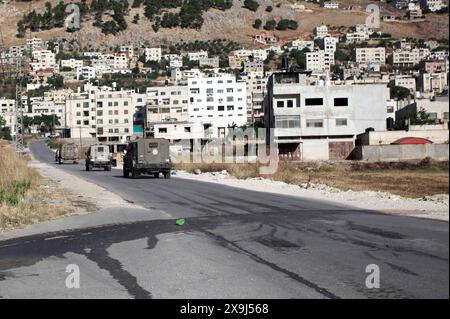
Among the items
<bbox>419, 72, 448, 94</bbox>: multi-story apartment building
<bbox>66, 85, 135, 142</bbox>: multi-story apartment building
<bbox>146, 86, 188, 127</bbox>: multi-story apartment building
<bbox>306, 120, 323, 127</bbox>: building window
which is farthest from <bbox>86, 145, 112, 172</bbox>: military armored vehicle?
<bbox>146, 86, 188, 127</bbox>: multi-story apartment building

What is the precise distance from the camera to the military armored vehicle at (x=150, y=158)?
4516 cm

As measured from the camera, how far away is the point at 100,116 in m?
104

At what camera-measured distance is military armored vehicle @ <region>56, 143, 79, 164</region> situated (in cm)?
7506

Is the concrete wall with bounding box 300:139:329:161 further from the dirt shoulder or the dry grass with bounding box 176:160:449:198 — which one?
the dirt shoulder

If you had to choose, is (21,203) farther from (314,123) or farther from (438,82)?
(314,123)

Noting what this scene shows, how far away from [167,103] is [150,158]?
100.0 m

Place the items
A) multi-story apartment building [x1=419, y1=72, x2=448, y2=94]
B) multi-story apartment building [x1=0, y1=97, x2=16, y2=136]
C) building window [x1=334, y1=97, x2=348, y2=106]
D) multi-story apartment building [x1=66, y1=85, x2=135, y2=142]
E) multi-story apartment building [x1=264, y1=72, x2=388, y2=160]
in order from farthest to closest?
1. multi-story apartment building [x1=66, y1=85, x2=135, y2=142]
2. building window [x1=334, y1=97, x2=348, y2=106]
3. multi-story apartment building [x1=264, y1=72, x2=388, y2=160]
4. multi-story apartment building [x1=0, y1=97, x2=16, y2=136]
5. multi-story apartment building [x1=419, y1=72, x2=448, y2=94]

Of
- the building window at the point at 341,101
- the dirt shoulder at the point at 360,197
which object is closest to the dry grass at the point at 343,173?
the dirt shoulder at the point at 360,197

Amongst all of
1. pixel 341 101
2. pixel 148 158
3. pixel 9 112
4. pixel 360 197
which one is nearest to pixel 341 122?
pixel 341 101

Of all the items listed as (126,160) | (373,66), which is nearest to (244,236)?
(126,160)

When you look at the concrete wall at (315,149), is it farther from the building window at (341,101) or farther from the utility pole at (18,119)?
the utility pole at (18,119)

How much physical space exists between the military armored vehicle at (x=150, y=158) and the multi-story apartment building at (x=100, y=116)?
Answer: 46126 mm

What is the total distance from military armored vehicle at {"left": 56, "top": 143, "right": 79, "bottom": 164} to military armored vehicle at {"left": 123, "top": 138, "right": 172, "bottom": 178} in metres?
31.3
